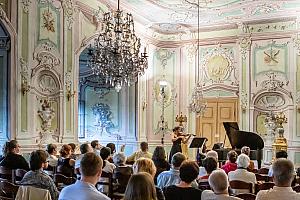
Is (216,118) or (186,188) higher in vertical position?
(216,118)

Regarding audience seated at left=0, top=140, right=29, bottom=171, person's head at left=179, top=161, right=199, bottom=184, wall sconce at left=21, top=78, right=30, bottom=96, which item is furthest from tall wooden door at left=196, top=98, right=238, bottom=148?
person's head at left=179, top=161, right=199, bottom=184

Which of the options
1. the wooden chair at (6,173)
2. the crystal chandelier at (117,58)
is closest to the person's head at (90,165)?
the wooden chair at (6,173)

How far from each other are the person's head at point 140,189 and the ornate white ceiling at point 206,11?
1025cm

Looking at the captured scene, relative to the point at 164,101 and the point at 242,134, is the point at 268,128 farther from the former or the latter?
the point at 164,101

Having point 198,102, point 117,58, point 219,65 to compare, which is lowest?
point 198,102

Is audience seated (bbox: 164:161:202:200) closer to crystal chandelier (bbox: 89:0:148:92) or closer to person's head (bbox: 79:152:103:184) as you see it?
person's head (bbox: 79:152:103:184)

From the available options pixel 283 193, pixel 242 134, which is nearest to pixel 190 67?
pixel 242 134

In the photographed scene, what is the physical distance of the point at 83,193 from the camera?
3418 mm

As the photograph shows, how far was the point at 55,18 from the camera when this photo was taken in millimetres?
10781

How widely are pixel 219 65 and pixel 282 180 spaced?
1158 centimetres

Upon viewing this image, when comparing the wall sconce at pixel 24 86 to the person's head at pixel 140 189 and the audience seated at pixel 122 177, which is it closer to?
the audience seated at pixel 122 177

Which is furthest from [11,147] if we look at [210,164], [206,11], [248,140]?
[206,11]

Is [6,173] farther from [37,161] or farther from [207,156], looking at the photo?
[207,156]

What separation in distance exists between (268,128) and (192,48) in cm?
366
